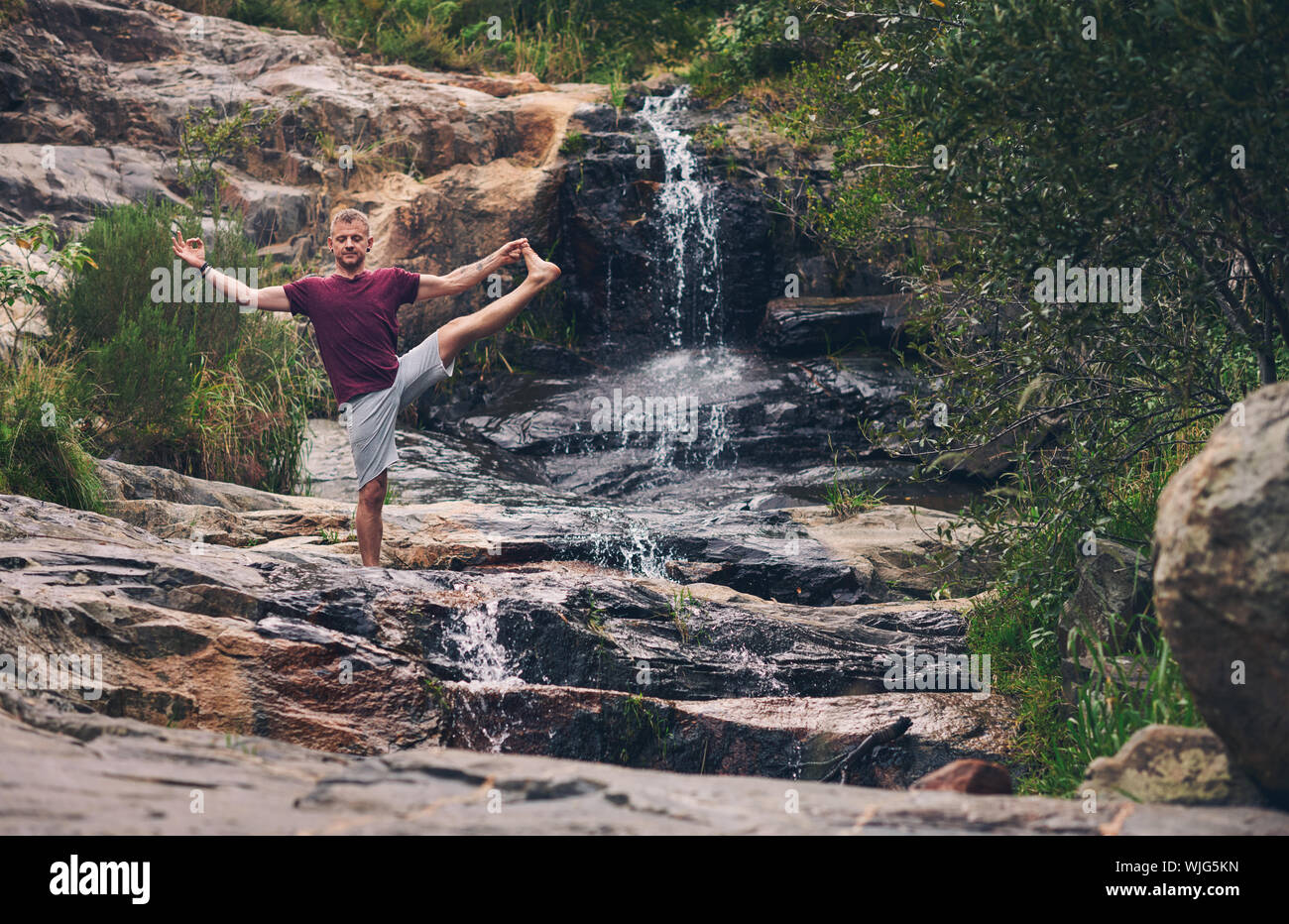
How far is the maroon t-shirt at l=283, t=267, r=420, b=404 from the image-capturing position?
20.7 ft

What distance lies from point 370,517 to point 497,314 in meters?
1.37

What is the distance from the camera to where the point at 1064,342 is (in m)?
5.39

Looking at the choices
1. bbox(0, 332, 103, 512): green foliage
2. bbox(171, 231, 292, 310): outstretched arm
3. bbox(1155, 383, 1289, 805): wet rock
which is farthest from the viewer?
bbox(0, 332, 103, 512): green foliage

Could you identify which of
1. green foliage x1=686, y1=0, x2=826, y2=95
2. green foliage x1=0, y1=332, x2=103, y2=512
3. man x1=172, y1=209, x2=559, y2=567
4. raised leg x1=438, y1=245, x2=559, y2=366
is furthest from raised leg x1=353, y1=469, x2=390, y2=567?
green foliage x1=686, y1=0, x2=826, y2=95

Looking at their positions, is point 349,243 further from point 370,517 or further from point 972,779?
point 972,779

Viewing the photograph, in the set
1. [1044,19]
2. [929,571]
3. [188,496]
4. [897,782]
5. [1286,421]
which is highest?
[1044,19]

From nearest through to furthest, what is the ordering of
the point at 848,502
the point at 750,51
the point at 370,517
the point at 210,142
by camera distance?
1. the point at 370,517
2. the point at 848,502
3. the point at 210,142
4. the point at 750,51

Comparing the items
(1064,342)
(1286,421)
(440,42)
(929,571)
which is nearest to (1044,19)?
(1064,342)

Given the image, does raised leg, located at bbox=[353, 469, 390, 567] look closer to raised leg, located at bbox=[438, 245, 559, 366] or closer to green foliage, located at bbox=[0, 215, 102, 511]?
raised leg, located at bbox=[438, 245, 559, 366]

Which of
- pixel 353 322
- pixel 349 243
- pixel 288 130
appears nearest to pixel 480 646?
pixel 353 322

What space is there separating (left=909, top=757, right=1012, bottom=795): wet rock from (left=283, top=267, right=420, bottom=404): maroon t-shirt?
4020 mm

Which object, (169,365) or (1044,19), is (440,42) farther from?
(1044,19)

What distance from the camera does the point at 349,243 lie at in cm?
641
